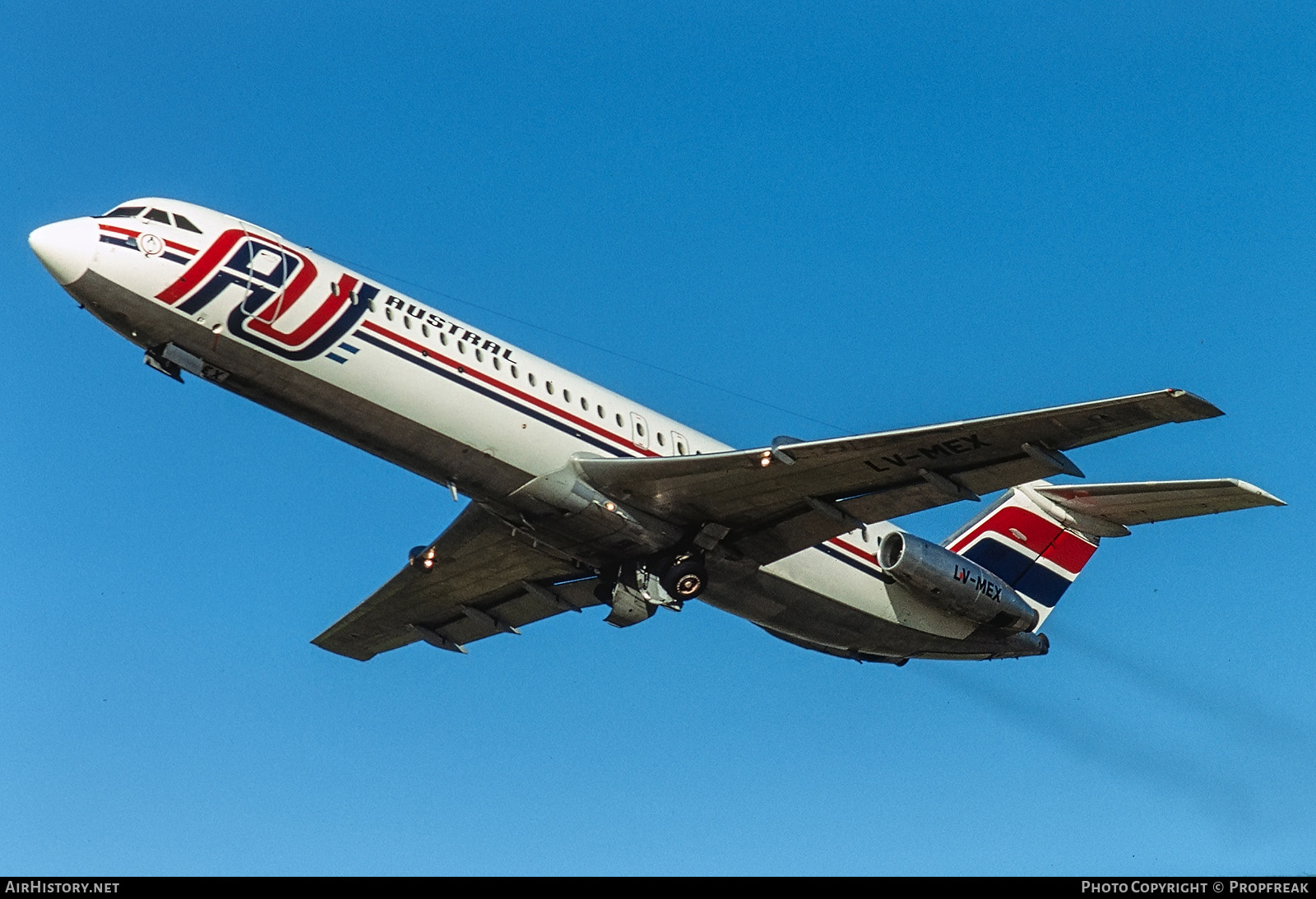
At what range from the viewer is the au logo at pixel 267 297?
23.9 m

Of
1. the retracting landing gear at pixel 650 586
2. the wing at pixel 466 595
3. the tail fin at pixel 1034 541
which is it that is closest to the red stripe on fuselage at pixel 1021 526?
the tail fin at pixel 1034 541

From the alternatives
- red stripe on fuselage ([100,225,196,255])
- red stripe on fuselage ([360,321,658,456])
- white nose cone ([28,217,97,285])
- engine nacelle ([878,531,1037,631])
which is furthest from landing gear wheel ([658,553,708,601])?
white nose cone ([28,217,97,285])

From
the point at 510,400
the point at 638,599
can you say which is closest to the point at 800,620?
the point at 638,599

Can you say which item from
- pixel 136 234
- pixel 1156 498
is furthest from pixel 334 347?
pixel 1156 498

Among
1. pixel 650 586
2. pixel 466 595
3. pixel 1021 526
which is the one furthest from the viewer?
pixel 1021 526

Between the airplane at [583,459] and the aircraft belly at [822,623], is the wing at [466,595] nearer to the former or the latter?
the airplane at [583,459]

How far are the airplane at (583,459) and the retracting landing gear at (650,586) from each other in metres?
0.04

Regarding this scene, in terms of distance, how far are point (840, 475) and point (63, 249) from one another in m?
12.4

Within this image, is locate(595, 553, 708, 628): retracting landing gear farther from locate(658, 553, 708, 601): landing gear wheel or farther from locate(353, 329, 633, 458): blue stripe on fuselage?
locate(353, 329, 633, 458): blue stripe on fuselage

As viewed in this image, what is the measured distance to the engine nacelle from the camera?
2919 centimetres

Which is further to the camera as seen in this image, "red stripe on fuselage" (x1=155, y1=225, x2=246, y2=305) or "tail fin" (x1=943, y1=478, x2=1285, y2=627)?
"tail fin" (x1=943, y1=478, x2=1285, y2=627)

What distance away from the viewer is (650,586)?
27281 millimetres

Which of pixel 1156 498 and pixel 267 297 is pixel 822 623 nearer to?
pixel 1156 498

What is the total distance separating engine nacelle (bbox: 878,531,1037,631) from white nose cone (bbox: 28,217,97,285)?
1469cm
